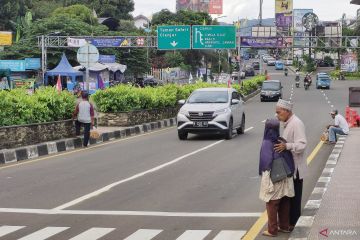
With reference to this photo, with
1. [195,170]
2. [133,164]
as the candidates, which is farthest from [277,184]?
[133,164]

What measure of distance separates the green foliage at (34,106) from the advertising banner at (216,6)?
154898 millimetres

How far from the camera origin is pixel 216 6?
172 metres

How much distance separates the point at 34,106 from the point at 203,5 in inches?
6380

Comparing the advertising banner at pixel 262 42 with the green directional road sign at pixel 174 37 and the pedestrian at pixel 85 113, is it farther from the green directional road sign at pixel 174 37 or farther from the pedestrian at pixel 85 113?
the pedestrian at pixel 85 113

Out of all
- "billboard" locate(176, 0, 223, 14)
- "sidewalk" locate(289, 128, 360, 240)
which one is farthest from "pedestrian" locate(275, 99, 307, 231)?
"billboard" locate(176, 0, 223, 14)

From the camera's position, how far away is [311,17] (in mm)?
109750

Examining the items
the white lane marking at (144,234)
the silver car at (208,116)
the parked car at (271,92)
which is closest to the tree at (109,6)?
the parked car at (271,92)

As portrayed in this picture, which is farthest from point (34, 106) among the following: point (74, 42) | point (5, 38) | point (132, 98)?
point (5, 38)

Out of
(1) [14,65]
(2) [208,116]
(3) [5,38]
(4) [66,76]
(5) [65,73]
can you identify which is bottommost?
(2) [208,116]

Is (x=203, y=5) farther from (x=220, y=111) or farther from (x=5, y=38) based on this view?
(x=220, y=111)

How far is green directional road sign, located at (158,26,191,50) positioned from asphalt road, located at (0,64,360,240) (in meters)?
32.4

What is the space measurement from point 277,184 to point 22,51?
56.1 m

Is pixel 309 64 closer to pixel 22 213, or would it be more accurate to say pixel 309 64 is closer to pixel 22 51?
pixel 22 51

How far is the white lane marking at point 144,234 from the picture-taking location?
23.6 ft
